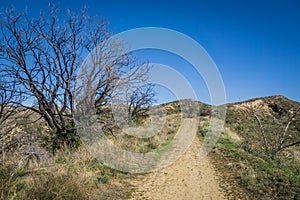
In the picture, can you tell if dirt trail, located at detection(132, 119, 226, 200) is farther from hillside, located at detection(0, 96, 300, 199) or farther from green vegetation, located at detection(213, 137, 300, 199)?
green vegetation, located at detection(213, 137, 300, 199)

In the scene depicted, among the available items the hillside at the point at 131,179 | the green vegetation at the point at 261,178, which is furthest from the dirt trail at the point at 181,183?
the green vegetation at the point at 261,178

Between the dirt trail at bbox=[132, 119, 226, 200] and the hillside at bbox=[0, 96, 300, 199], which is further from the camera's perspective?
the dirt trail at bbox=[132, 119, 226, 200]

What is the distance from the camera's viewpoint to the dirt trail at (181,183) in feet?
20.6

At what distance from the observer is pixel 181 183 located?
23.9ft

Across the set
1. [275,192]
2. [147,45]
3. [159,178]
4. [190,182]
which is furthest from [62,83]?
[275,192]

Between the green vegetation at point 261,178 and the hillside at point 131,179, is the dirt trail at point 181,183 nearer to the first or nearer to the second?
the hillside at point 131,179

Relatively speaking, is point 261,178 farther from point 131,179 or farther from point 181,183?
point 131,179

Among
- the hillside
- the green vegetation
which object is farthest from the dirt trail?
the green vegetation

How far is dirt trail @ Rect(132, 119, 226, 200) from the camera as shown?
6.29 metres

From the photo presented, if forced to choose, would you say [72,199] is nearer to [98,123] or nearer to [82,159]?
[82,159]

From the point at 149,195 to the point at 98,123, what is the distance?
605cm

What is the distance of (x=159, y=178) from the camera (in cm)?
783

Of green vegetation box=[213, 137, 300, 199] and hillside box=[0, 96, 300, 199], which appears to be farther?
green vegetation box=[213, 137, 300, 199]

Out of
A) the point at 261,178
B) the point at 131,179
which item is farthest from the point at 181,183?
the point at 261,178
